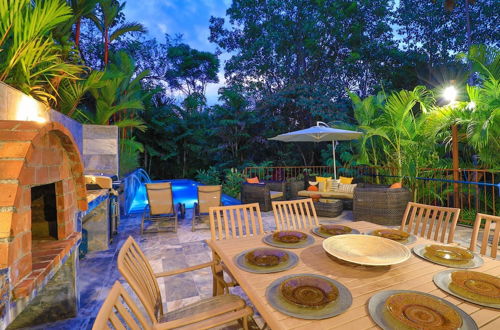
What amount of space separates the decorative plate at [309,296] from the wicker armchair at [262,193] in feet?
16.2

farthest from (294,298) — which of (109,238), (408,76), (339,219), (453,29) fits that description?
(453,29)

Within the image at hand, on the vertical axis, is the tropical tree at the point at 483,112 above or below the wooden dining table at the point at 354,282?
above

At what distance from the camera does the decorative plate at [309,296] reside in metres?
1.10

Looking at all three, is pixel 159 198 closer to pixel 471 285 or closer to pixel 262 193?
pixel 262 193

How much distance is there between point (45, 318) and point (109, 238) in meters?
2.04

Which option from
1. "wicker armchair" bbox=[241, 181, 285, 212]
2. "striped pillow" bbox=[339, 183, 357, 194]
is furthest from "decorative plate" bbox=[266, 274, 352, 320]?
"striped pillow" bbox=[339, 183, 357, 194]

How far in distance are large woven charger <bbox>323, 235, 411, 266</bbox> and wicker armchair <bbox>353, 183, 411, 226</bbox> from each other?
12.3 feet

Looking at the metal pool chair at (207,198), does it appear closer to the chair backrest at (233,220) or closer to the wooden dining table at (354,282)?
Result: the chair backrest at (233,220)

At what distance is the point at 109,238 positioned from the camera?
4191 millimetres

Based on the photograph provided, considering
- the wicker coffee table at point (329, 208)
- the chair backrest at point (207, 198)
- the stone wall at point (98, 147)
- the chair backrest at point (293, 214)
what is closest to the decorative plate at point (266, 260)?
the chair backrest at point (293, 214)

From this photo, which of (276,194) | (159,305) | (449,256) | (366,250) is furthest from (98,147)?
(449,256)

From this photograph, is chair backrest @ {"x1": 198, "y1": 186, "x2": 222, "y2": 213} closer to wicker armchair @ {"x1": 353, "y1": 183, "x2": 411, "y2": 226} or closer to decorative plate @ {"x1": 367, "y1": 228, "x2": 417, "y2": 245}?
wicker armchair @ {"x1": 353, "y1": 183, "x2": 411, "y2": 226}

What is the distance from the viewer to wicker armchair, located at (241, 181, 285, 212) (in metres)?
6.34

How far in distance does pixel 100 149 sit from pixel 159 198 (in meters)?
2.82
